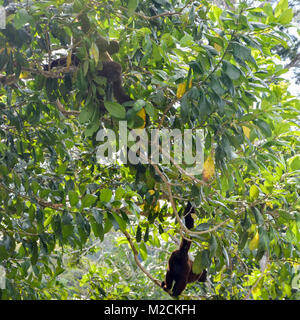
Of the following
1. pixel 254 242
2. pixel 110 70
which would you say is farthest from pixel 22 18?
pixel 254 242

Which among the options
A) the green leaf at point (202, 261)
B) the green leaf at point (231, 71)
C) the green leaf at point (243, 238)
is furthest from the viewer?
the green leaf at point (202, 261)

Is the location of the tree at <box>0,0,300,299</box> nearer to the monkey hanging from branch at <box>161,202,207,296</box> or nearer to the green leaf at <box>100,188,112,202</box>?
the green leaf at <box>100,188,112,202</box>

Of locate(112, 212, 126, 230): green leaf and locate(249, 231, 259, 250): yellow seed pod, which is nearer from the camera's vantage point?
locate(112, 212, 126, 230): green leaf

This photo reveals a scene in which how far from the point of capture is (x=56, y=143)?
2.34m

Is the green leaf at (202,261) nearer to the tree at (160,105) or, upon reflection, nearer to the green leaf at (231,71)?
the tree at (160,105)

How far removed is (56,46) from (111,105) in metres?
0.65

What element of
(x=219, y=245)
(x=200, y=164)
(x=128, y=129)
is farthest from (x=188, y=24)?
(x=219, y=245)

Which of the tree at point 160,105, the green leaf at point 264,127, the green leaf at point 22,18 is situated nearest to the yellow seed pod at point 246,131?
the tree at point 160,105
